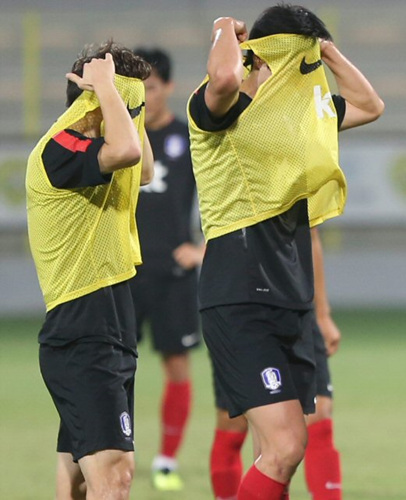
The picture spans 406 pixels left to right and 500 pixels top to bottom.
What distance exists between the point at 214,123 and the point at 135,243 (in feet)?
1.69

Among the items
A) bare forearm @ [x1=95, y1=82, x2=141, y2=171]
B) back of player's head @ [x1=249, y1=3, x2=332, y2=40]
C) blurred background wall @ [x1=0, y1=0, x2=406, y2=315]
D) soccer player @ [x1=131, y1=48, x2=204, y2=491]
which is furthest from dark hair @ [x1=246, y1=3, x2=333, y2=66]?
blurred background wall @ [x1=0, y1=0, x2=406, y2=315]

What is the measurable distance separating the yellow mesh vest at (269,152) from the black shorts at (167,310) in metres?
2.61

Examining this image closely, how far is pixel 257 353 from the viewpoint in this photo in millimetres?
4504

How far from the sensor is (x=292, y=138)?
14.9ft

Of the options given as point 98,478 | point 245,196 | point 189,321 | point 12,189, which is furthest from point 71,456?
point 12,189

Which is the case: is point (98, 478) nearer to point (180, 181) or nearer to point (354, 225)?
point (180, 181)

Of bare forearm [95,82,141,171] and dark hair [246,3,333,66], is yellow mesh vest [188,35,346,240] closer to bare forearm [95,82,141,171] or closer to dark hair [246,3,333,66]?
dark hair [246,3,333,66]

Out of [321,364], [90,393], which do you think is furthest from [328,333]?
[90,393]

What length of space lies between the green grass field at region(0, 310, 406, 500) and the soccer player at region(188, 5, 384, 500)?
5.90ft

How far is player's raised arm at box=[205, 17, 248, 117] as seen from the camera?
14.1 ft

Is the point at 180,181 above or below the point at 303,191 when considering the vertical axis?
below

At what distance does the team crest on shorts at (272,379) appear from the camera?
447 centimetres

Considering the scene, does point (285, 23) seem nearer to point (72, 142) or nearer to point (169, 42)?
point (72, 142)

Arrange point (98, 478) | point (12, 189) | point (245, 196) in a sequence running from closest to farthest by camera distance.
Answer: point (98, 478) → point (245, 196) → point (12, 189)
